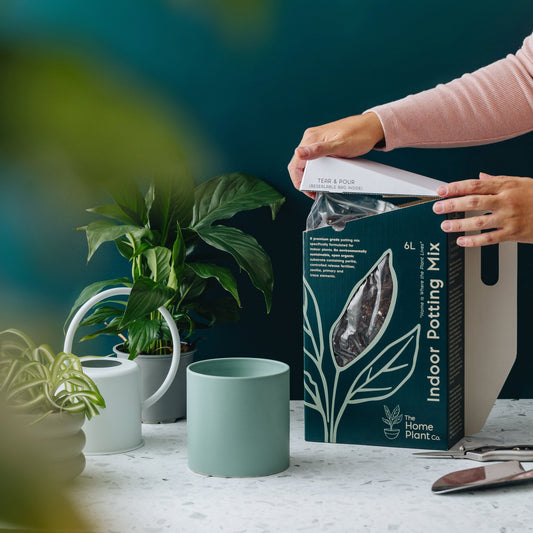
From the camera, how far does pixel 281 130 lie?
1176mm

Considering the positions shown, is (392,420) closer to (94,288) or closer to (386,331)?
(386,331)

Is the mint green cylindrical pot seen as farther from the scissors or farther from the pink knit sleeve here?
the pink knit sleeve

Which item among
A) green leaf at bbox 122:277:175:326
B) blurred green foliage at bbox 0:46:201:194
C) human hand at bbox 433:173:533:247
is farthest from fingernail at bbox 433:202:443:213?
blurred green foliage at bbox 0:46:201:194

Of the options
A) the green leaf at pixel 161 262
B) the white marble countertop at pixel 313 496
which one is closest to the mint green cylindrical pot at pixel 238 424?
the white marble countertop at pixel 313 496

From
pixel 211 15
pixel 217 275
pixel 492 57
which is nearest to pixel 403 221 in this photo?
pixel 217 275

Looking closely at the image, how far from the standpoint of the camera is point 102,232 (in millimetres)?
1029

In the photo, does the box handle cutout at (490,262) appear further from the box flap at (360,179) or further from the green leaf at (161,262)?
the green leaf at (161,262)

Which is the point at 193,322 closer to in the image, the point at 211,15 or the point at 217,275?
the point at 217,275

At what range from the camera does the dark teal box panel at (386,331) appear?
89 cm

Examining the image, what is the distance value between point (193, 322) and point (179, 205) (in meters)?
0.18

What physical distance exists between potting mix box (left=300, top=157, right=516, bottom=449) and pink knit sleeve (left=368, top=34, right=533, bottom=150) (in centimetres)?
10

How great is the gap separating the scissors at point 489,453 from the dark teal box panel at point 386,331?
0.02m

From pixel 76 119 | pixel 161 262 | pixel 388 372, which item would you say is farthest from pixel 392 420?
pixel 76 119

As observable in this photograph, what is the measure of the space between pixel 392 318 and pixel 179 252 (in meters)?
0.32
